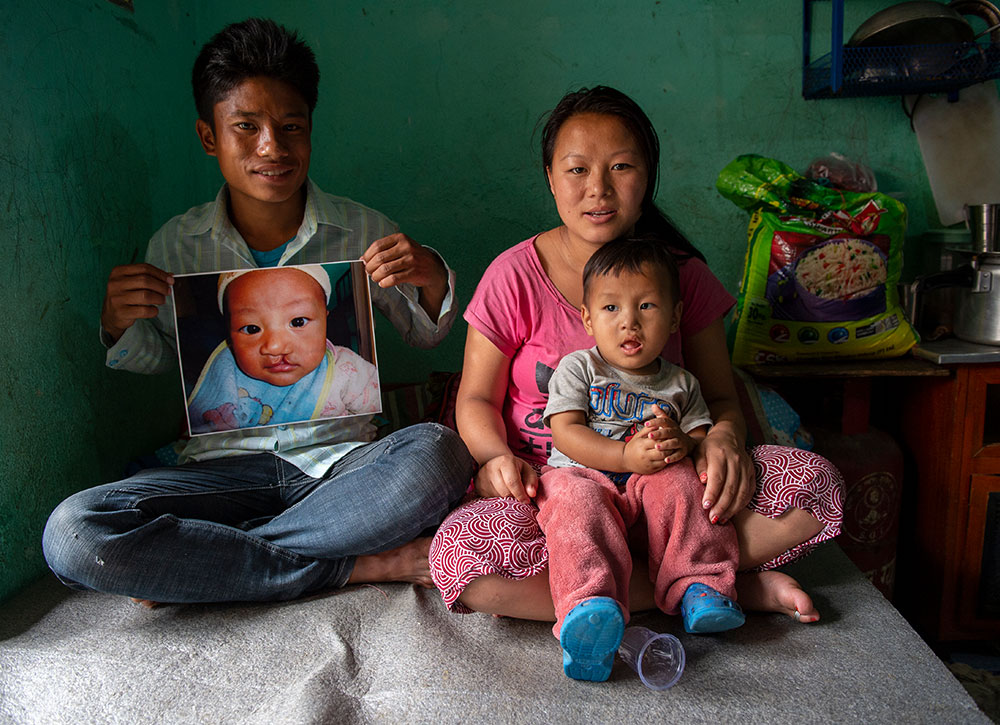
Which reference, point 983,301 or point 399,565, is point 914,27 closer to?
point 983,301

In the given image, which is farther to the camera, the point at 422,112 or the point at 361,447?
the point at 422,112

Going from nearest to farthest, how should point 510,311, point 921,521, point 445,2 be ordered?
1. point 510,311
2. point 921,521
3. point 445,2

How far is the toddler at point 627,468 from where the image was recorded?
125cm

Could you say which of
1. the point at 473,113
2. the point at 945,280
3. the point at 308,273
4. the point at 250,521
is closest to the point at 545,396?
the point at 308,273

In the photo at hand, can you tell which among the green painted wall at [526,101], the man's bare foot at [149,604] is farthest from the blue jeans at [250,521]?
the green painted wall at [526,101]

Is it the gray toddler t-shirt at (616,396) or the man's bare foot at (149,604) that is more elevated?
the gray toddler t-shirt at (616,396)

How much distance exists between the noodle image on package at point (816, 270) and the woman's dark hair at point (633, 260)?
73 centimetres

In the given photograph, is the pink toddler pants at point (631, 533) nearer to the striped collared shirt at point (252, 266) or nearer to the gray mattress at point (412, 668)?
the gray mattress at point (412, 668)

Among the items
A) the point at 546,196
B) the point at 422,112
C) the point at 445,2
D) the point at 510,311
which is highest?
the point at 445,2

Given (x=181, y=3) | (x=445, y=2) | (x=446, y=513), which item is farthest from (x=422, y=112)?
(x=446, y=513)

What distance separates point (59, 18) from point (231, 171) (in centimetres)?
53

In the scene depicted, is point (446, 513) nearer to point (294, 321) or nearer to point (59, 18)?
point (294, 321)

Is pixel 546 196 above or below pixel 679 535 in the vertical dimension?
above

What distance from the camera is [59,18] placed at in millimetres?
1666
